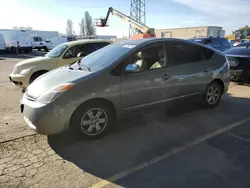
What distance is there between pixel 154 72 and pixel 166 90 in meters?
0.45

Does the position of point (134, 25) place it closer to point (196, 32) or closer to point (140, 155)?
point (196, 32)

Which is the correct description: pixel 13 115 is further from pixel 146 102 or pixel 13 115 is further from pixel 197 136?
pixel 197 136

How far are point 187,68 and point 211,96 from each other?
3.81ft

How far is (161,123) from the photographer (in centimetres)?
462

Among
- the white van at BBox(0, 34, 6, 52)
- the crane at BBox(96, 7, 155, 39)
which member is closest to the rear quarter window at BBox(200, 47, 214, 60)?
the crane at BBox(96, 7, 155, 39)

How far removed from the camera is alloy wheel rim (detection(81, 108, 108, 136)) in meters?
3.74

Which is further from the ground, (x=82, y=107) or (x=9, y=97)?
(x=82, y=107)

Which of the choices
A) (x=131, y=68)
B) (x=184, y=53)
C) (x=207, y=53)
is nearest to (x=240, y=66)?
(x=207, y=53)

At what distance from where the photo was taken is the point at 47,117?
340 cm

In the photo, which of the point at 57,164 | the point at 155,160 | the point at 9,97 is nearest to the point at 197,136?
the point at 155,160

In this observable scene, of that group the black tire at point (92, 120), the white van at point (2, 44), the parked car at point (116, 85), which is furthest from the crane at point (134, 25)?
the black tire at point (92, 120)

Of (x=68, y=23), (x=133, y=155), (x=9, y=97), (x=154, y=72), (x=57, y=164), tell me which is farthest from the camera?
(x=68, y=23)

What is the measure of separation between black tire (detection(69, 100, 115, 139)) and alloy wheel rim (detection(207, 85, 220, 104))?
2607mm

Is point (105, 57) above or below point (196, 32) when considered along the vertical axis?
below
